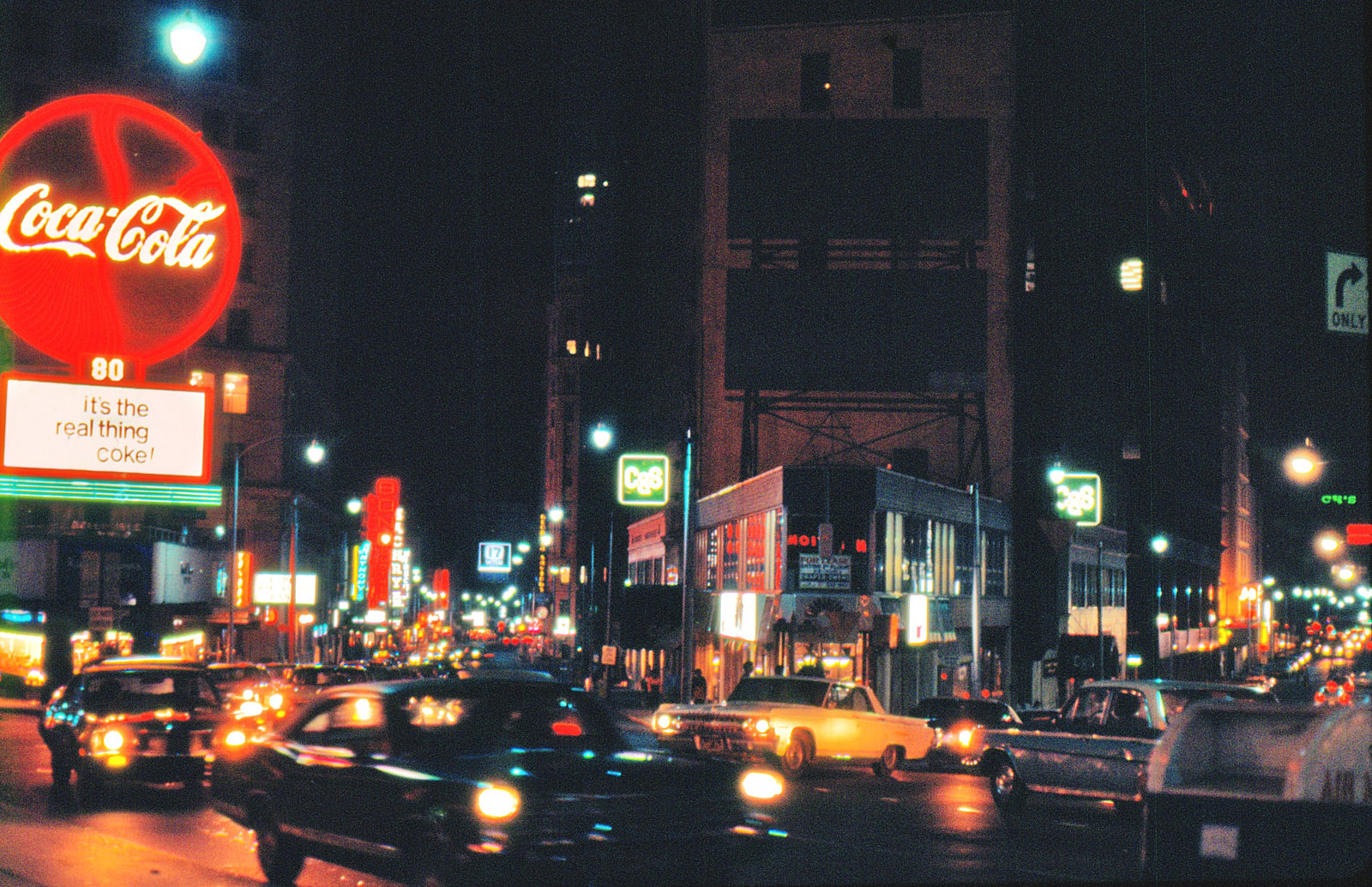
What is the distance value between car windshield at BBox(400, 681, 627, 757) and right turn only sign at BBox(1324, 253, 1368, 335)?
902cm

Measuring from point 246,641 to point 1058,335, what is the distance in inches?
1853

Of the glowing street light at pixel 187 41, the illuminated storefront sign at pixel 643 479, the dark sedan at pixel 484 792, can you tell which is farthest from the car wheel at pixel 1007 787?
the illuminated storefront sign at pixel 643 479

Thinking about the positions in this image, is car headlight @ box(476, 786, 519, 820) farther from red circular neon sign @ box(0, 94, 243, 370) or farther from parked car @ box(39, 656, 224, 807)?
red circular neon sign @ box(0, 94, 243, 370)

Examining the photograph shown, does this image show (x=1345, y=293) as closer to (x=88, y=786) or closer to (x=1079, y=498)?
(x=88, y=786)

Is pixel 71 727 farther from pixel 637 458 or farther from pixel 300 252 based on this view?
pixel 300 252

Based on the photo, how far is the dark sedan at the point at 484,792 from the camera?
9609mm

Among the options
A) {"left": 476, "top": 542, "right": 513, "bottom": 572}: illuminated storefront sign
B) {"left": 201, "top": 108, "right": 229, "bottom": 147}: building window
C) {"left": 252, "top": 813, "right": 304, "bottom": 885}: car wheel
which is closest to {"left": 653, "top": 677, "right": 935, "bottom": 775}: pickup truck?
{"left": 252, "top": 813, "right": 304, "bottom": 885}: car wheel

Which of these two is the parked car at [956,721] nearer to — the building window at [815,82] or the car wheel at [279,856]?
the car wheel at [279,856]

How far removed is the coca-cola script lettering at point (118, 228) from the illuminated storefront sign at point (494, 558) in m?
87.7

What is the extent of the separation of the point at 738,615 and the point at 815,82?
2357cm

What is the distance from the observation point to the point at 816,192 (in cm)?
5578

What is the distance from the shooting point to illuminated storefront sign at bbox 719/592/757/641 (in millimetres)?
44375

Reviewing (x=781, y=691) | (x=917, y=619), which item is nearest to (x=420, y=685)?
(x=781, y=691)

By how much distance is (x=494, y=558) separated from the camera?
10931 cm
